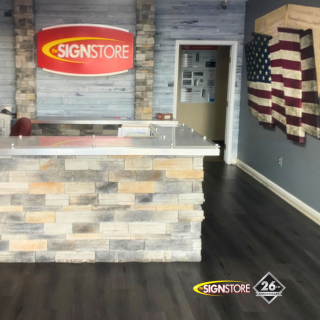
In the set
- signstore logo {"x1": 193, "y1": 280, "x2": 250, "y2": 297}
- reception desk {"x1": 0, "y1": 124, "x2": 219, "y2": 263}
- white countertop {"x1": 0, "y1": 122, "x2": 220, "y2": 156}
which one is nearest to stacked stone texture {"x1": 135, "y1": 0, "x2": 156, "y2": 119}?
white countertop {"x1": 0, "y1": 122, "x2": 220, "y2": 156}

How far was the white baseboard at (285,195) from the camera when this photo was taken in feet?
14.3

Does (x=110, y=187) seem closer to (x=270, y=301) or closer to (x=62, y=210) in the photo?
(x=62, y=210)

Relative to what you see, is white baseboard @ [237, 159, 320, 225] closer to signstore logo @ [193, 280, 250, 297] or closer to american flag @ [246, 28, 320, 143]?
american flag @ [246, 28, 320, 143]

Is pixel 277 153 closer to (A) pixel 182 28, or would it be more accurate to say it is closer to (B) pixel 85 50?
(A) pixel 182 28

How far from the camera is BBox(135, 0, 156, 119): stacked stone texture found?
5871 mm

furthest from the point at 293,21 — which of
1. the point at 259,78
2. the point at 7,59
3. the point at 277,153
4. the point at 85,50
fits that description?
the point at 7,59

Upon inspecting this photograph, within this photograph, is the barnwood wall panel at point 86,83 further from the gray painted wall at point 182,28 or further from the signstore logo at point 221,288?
the signstore logo at point 221,288

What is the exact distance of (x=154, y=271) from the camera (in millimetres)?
3062

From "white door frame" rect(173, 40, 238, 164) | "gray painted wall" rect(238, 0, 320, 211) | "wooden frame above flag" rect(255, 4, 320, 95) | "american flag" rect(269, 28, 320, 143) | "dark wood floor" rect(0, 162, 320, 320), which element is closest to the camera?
"dark wood floor" rect(0, 162, 320, 320)

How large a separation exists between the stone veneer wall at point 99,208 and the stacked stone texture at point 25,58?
3200mm

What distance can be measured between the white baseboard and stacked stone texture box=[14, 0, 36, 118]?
11.2ft

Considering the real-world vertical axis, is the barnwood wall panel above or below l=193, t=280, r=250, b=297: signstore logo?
above

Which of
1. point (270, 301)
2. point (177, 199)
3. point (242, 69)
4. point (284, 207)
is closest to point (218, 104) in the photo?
point (242, 69)

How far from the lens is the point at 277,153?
17.7 ft
